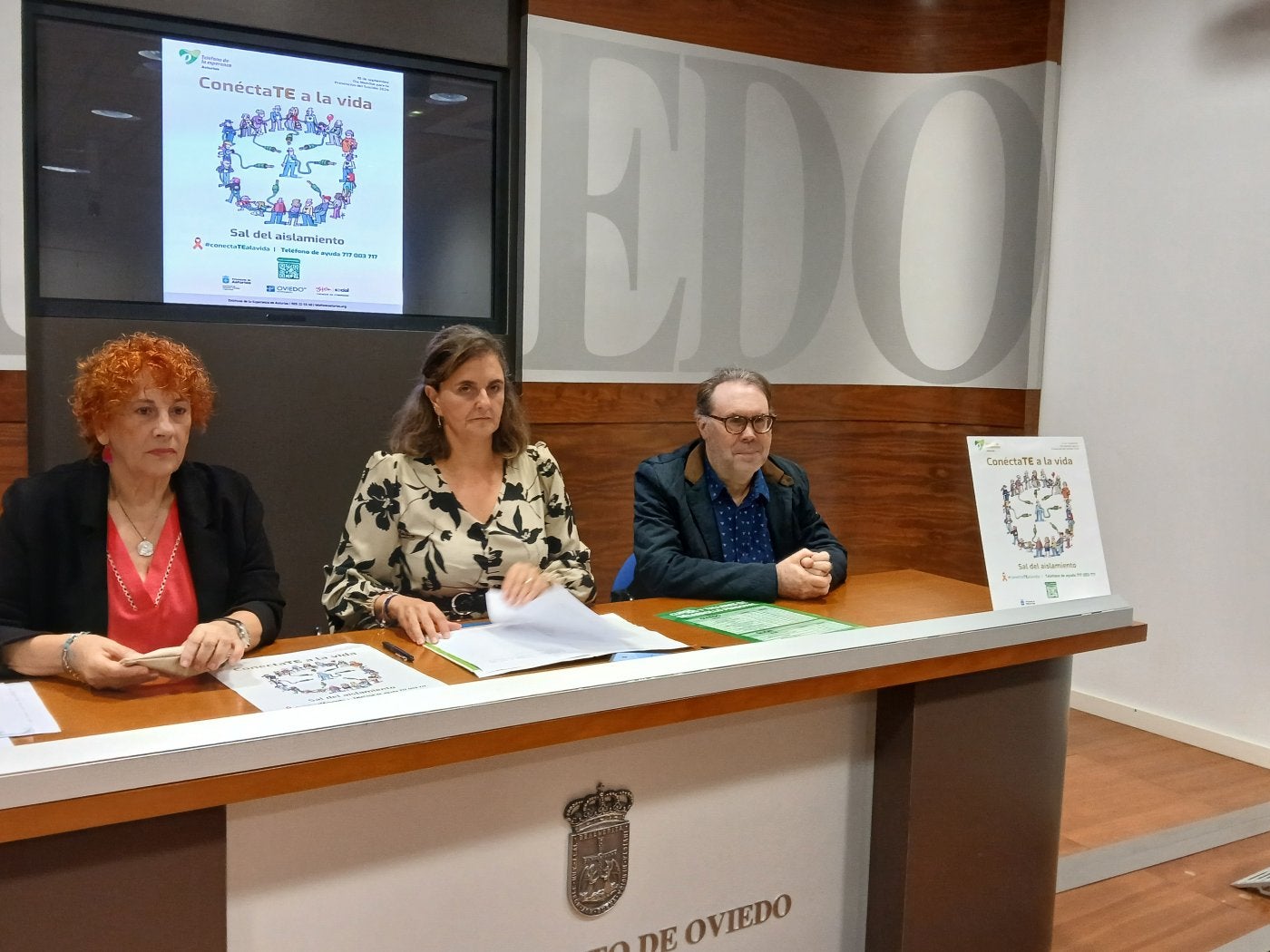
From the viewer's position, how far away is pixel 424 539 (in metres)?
2.27

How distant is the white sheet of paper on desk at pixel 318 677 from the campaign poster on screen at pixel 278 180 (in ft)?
6.56

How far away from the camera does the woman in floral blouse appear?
224cm

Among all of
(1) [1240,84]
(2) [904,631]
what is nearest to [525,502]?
→ (2) [904,631]

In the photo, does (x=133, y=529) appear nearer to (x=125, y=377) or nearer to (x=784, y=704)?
(x=125, y=377)

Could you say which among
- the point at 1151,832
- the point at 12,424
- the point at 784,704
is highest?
the point at 12,424

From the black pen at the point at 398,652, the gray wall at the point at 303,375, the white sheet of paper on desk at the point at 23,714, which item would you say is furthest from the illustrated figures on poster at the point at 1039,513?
the gray wall at the point at 303,375

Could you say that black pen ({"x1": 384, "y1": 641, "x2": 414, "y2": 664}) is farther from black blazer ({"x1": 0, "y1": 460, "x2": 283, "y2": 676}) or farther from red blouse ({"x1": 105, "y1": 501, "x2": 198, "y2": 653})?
red blouse ({"x1": 105, "y1": 501, "x2": 198, "y2": 653})

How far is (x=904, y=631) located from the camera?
192 centimetres

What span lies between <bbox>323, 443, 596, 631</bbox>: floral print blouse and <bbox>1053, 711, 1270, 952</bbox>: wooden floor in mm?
1549

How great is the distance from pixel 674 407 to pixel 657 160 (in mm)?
903

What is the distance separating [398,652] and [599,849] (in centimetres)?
45

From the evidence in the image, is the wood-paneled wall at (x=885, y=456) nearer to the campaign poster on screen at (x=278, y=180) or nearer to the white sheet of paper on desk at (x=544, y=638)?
the campaign poster on screen at (x=278, y=180)

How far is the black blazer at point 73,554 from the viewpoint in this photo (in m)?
1.73

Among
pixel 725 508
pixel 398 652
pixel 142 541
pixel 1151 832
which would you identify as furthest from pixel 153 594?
pixel 1151 832
